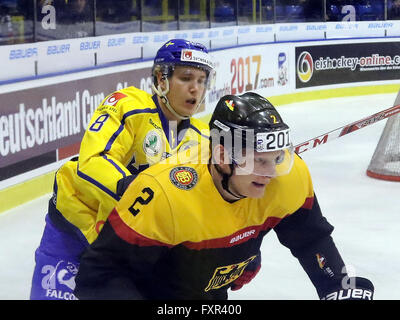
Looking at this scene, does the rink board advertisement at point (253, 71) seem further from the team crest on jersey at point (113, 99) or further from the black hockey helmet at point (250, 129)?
the black hockey helmet at point (250, 129)

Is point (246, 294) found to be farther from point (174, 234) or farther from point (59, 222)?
point (174, 234)

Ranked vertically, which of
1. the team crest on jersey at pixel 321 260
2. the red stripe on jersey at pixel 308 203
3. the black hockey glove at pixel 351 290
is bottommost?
the black hockey glove at pixel 351 290

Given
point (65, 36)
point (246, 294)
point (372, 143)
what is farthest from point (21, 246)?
point (372, 143)

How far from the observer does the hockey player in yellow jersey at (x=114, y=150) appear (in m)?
2.48

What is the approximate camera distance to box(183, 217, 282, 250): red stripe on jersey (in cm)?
196

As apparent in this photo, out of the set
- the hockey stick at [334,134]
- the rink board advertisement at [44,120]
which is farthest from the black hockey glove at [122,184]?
Answer: the rink board advertisement at [44,120]

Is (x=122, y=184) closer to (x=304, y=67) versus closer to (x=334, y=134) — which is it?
(x=334, y=134)

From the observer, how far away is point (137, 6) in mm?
9875

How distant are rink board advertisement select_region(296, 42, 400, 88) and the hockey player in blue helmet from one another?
9560 millimetres

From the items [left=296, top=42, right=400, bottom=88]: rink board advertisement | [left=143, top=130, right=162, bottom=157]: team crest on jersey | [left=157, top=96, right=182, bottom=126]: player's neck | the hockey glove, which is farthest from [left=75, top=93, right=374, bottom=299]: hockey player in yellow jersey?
[left=296, top=42, right=400, bottom=88]: rink board advertisement

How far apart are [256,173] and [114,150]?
77 cm

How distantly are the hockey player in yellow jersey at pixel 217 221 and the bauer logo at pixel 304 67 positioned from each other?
10298 mm

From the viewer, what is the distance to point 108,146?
255 cm

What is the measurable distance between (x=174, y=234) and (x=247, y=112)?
12.8 inches
